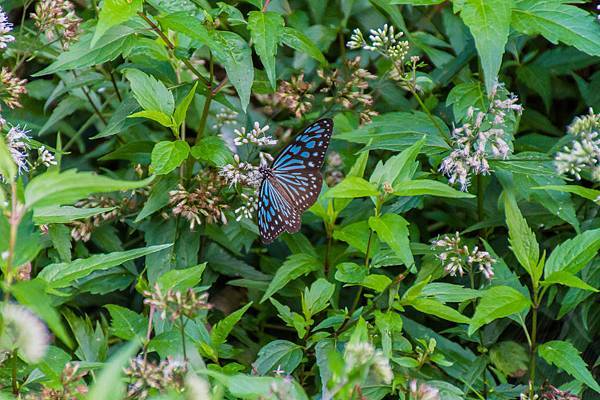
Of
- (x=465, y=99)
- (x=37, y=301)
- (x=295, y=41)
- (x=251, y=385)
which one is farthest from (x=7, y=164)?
(x=465, y=99)

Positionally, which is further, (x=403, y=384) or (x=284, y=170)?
(x=284, y=170)

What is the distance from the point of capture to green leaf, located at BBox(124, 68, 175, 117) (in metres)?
2.60

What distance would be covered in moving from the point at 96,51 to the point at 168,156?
1.30ft

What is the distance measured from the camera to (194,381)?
158 cm

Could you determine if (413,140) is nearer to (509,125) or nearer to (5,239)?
(509,125)

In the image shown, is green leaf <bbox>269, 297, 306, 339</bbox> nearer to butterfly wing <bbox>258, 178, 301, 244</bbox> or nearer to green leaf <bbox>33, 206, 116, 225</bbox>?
butterfly wing <bbox>258, 178, 301, 244</bbox>

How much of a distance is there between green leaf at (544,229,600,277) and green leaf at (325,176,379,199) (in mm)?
586

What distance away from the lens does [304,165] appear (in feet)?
9.27

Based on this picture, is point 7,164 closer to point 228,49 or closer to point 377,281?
point 228,49

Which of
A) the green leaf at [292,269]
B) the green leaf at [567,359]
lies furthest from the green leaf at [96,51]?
the green leaf at [567,359]

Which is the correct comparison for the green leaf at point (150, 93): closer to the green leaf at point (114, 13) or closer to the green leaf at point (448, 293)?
the green leaf at point (114, 13)

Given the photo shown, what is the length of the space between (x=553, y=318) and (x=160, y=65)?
174cm

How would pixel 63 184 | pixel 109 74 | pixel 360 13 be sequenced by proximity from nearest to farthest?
1. pixel 63 184
2. pixel 109 74
3. pixel 360 13

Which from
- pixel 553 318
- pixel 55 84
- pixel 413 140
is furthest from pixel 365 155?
pixel 55 84
